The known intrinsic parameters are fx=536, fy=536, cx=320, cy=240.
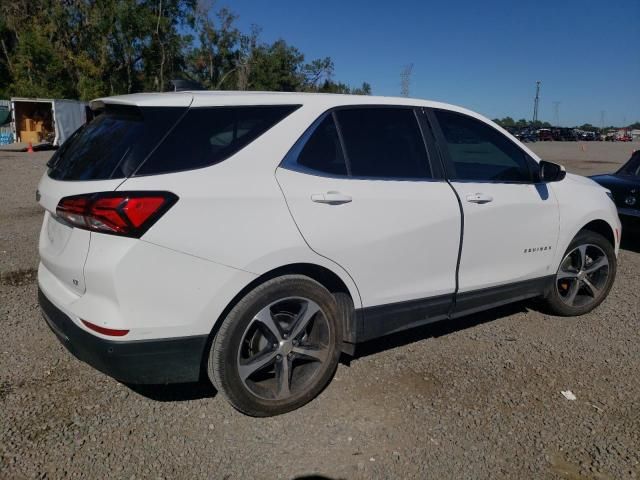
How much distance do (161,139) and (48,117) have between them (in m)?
28.2

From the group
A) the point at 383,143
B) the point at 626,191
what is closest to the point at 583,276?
the point at 383,143

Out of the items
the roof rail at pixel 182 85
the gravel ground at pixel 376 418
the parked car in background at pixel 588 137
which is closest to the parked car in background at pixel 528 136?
the parked car in background at pixel 588 137

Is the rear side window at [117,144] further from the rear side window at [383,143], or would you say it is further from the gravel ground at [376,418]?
the gravel ground at [376,418]

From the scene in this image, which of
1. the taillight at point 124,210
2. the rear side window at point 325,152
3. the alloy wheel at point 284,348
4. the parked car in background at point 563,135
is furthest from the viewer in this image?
the parked car in background at point 563,135

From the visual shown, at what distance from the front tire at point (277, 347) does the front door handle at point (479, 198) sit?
1236 millimetres

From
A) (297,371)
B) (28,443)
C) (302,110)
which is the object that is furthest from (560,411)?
(28,443)

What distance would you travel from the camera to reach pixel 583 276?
4.64m

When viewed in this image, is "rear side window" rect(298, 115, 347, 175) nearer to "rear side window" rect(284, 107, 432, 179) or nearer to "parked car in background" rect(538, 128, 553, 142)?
"rear side window" rect(284, 107, 432, 179)

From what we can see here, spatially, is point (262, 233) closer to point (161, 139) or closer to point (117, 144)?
point (161, 139)

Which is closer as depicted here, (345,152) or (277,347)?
(277,347)

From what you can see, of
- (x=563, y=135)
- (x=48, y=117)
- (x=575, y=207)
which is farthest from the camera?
(x=563, y=135)

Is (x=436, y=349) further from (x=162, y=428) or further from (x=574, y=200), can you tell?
(x=162, y=428)

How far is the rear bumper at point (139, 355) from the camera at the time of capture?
2555 millimetres

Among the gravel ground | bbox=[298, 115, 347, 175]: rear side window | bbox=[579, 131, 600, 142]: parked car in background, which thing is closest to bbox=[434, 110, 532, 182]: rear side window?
bbox=[298, 115, 347, 175]: rear side window
